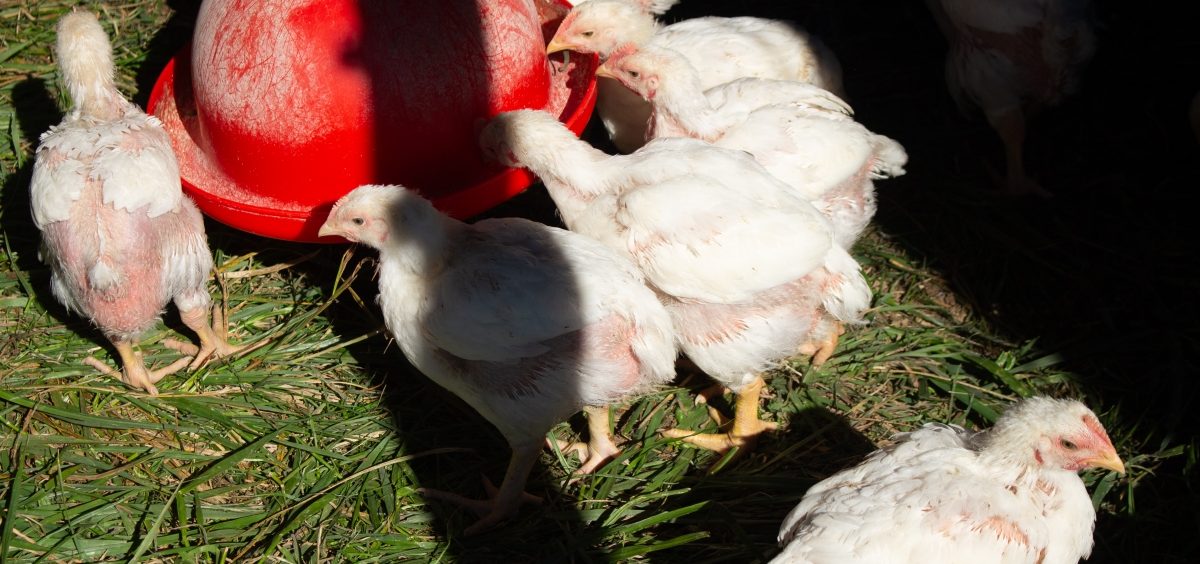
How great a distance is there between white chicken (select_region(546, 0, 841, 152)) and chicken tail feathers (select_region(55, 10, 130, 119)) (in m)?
1.63

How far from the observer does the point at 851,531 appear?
260cm

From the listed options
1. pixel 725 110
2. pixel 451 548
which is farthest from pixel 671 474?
pixel 725 110

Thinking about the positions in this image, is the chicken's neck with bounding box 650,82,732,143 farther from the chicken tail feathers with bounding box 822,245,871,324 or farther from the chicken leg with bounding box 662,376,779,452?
the chicken leg with bounding box 662,376,779,452

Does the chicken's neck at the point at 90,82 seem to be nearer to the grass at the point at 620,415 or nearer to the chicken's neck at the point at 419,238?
the grass at the point at 620,415

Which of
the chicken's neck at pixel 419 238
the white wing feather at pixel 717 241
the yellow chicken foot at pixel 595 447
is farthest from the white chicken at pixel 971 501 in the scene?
the chicken's neck at pixel 419 238

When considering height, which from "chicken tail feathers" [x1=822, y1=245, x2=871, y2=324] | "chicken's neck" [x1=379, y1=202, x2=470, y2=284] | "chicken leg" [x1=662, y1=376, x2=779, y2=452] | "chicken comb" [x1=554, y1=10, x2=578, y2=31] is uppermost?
"chicken comb" [x1=554, y1=10, x2=578, y2=31]

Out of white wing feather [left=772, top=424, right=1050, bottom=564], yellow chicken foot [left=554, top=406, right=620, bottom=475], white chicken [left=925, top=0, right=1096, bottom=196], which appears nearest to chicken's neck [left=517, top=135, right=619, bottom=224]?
yellow chicken foot [left=554, top=406, right=620, bottom=475]

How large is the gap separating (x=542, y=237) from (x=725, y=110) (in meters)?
1.02

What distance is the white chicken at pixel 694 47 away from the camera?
151 inches

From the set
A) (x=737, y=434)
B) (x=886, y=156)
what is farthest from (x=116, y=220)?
(x=886, y=156)

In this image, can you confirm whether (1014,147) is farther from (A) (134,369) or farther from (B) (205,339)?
(A) (134,369)

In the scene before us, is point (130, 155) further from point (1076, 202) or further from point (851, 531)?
point (1076, 202)

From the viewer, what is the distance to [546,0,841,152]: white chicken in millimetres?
3838

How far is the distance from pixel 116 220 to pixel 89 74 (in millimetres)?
786
